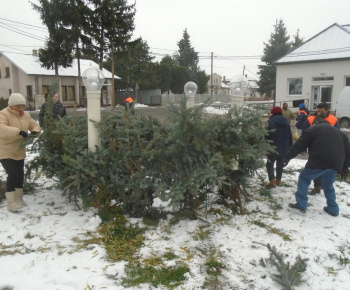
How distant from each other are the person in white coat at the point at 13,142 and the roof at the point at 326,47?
21460 mm

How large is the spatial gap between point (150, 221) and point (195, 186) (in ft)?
2.96

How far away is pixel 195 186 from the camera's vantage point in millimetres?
3637

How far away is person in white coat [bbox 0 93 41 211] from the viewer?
13.9 feet

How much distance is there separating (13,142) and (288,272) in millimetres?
3912

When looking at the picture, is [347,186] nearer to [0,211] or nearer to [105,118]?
[105,118]

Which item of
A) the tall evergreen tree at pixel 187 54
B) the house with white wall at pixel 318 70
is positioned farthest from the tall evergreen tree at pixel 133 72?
the house with white wall at pixel 318 70

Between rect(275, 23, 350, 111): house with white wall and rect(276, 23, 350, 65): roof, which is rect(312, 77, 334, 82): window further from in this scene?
rect(276, 23, 350, 65): roof

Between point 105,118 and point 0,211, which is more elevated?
point 105,118

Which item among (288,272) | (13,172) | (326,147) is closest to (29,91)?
(13,172)

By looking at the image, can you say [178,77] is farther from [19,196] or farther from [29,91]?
[19,196]

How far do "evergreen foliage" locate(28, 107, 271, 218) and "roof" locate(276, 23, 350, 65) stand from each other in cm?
2015

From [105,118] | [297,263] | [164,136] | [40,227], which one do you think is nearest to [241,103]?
[164,136]

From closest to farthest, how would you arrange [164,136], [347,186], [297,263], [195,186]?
1. [297,263]
2. [195,186]
3. [164,136]
4. [347,186]

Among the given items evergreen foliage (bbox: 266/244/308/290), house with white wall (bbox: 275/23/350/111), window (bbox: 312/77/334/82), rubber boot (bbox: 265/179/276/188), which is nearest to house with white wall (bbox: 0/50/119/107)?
house with white wall (bbox: 275/23/350/111)
